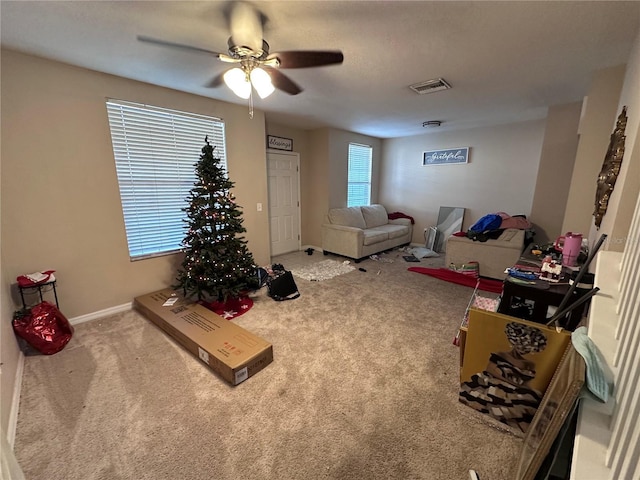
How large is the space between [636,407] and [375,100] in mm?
3398

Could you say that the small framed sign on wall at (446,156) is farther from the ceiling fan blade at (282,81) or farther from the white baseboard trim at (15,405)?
the white baseboard trim at (15,405)

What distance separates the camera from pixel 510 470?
4.40 feet

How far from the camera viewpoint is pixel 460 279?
379cm

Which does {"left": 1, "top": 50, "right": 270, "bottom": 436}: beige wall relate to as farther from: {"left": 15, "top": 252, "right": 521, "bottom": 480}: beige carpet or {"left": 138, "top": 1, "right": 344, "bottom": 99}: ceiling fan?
{"left": 138, "top": 1, "right": 344, "bottom": 99}: ceiling fan

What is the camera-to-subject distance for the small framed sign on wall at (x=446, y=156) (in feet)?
16.5

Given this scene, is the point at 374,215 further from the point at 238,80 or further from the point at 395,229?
the point at 238,80

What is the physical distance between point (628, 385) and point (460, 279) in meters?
3.43

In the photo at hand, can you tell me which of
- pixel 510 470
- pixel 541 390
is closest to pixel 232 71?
pixel 541 390

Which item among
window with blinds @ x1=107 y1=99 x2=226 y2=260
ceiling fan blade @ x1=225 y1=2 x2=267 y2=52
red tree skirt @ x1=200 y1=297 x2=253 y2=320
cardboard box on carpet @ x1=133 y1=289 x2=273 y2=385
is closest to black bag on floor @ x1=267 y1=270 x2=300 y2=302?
red tree skirt @ x1=200 y1=297 x2=253 y2=320

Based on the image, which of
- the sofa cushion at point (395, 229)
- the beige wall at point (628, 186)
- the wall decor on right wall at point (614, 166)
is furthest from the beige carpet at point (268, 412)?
the sofa cushion at point (395, 229)

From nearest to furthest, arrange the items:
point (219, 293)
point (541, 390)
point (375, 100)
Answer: point (541, 390), point (219, 293), point (375, 100)

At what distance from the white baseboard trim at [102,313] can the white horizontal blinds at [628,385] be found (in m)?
3.63

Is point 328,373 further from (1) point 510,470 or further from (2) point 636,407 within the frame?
(2) point 636,407

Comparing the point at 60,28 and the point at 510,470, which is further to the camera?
the point at 60,28
